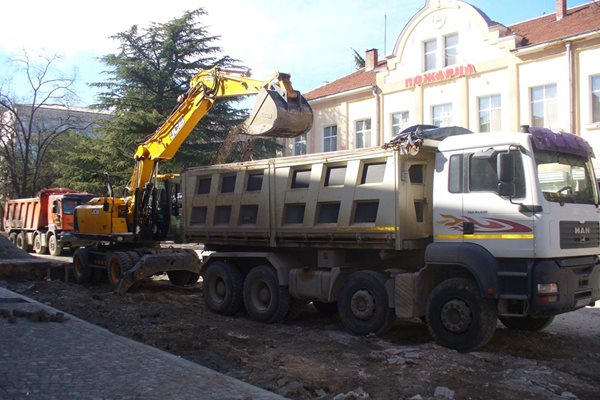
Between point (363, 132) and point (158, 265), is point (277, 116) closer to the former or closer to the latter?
point (158, 265)

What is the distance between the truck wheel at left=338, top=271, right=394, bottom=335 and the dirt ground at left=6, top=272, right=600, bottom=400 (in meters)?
0.21

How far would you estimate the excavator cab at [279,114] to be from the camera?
10625mm

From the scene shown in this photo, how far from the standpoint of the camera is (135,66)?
3153 centimetres

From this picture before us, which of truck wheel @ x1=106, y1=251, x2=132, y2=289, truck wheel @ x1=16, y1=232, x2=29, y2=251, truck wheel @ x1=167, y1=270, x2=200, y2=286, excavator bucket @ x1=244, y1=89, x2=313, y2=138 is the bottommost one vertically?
truck wheel @ x1=167, y1=270, x2=200, y2=286

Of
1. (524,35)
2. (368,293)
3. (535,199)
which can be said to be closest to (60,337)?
(368,293)

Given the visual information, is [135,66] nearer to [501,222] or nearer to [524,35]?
[524,35]

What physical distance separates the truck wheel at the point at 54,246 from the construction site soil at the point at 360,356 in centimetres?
1390

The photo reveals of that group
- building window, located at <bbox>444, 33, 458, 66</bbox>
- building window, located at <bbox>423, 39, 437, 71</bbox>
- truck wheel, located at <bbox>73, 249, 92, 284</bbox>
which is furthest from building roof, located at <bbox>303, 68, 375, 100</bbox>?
truck wheel, located at <bbox>73, 249, 92, 284</bbox>

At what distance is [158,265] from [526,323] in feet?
26.3

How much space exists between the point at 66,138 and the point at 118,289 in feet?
117

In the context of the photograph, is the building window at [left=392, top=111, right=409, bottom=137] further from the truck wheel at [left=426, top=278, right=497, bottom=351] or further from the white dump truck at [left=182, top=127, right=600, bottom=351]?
the truck wheel at [left=426, top=278, right=497, bottom=351]

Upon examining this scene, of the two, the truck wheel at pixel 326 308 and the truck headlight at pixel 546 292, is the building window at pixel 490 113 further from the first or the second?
Answer: the truck headlight at pixel 546 292

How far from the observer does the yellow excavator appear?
1338 centimetres

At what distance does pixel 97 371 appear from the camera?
251 inches
